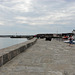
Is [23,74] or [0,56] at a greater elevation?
[0,56]

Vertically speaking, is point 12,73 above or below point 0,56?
below

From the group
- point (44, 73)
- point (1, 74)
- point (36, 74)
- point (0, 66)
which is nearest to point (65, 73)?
point (44, 73)

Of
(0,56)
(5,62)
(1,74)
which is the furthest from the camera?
(5,62)

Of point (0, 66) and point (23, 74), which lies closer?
point (23, 74)

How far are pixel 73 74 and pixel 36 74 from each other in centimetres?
115

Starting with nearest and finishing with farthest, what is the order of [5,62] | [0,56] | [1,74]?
1. [1,74]
2. [0,56]
3. [5,62]

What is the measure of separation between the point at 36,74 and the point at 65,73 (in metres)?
0.94

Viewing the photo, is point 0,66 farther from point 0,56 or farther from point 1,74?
point 1,74

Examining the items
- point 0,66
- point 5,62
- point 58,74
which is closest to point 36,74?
point 58,74

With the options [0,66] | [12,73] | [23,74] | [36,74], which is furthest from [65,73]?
[0,66]

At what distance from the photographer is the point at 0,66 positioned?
4465mm

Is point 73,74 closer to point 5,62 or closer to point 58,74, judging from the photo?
point 58,74

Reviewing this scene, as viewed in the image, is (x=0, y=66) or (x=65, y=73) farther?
(x=0, y=66)

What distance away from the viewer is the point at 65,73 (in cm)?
385
